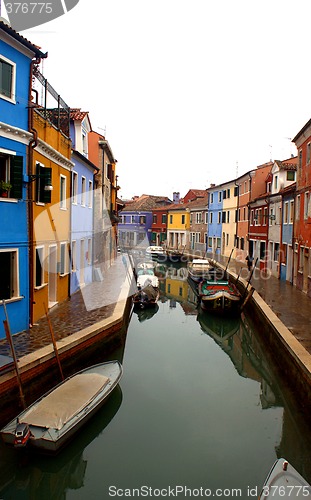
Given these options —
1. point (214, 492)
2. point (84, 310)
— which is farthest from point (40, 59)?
point (214, 492)

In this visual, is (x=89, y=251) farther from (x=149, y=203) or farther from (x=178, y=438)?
(x=149, y=203)

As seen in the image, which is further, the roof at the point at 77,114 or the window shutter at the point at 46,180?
the roof at the point at 77,114

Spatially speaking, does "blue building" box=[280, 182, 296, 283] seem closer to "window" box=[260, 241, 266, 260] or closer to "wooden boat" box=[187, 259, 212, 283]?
"window" box=[260, 241, 266, 260]

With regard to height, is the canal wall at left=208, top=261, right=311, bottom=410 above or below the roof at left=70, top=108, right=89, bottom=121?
below

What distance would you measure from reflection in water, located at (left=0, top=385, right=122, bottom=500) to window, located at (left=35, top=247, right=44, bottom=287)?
5.67m

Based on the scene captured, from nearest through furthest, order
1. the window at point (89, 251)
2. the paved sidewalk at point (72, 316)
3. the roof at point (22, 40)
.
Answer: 1. the roof at point (22, 40)
2. the paved sidewalk at point (72, 316)
3. the window at point (89, 251)

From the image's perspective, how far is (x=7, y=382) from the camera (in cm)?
791

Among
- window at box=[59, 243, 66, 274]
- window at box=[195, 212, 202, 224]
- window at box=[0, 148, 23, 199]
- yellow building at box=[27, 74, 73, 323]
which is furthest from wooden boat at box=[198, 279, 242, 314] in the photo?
window at box=[195, 212, 202, 224]

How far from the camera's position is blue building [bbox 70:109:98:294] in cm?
1753

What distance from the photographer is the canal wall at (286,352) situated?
9109 millimetres

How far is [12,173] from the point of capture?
10.4 m

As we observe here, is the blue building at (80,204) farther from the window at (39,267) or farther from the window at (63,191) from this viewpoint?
the window at (39,267)

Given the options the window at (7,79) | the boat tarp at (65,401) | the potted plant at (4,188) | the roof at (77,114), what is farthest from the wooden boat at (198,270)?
the window at (7,79)

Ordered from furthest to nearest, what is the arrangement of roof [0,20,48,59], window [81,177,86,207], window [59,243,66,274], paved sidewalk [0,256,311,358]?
window [81,177,86,207]
window [59,243,66,274]
paved sidewalk [0,256,311,358]
roof [0,20,48,59]
